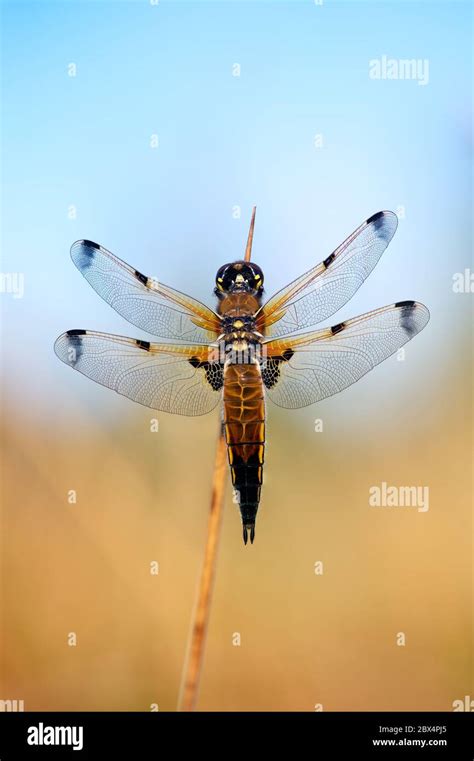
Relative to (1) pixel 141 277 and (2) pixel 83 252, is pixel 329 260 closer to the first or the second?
(1) pixel 141 277

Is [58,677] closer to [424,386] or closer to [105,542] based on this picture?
[105,542]

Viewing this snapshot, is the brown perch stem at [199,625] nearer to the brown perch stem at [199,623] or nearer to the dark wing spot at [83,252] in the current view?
the brown perch stem at [199,623]

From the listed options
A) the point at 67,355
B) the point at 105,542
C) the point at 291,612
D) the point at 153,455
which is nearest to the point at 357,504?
the point at 291,612

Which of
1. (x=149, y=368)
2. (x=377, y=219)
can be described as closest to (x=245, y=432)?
(x=149, y=368)

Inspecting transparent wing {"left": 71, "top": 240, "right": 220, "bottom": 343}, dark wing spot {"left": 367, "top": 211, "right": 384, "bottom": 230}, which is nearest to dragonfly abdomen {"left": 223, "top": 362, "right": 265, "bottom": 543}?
transparent wing {"left": 71, "top": 240, "right": 220, "bottom": 343}

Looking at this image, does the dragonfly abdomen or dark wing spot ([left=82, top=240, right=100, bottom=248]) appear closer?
the dragonfly abdomen

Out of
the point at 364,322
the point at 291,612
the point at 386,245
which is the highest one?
the point at 386,245

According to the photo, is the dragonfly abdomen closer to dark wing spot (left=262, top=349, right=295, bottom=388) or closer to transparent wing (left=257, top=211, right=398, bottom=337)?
dark wing spot (left=262, top=349, right=295, bottom=388)
